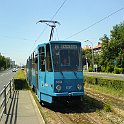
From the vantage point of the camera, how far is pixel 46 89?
557 inches

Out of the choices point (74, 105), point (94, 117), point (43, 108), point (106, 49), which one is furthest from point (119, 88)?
point (106, 49)

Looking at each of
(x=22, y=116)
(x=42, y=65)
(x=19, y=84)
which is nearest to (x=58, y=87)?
(x=42, y=65)

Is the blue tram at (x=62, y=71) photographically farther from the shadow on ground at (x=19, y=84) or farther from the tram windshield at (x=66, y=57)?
the shadow on ground at (x=19, y=84)

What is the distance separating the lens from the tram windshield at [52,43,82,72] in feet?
45.0

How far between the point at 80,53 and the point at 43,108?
3.15 m

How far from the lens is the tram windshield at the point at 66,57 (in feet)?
45.0

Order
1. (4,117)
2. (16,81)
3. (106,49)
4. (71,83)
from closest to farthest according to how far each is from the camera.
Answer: (4,117)
(71,83)
(16,81)
(106,49)

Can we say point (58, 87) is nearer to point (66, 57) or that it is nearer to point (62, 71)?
point (62, 71)

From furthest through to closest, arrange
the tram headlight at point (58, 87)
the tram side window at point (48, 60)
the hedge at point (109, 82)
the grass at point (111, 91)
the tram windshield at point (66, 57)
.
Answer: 1. the hedge at point (109, 82)
2. the grass at point (111, 91)
3. the tram side window at point (48, 60)
4. the tram windshield at point (66, 57)
5. the tram headlight at point (58, 87)

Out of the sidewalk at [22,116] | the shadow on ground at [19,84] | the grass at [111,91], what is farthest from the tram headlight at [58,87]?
the shadow on ground at [19,84]

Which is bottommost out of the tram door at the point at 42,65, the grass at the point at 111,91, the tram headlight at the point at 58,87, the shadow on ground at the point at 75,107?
the shadow on ground at the point at 75,107

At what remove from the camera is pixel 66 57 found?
13852 millimetres

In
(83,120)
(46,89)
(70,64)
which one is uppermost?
(70,64)

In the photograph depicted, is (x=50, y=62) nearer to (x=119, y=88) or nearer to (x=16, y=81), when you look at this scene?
(x=119, y=88)
